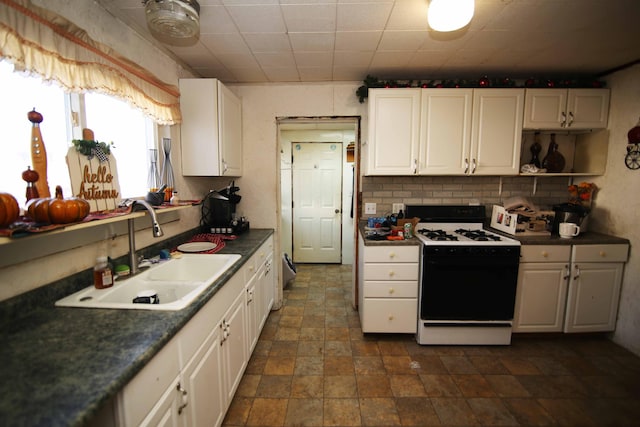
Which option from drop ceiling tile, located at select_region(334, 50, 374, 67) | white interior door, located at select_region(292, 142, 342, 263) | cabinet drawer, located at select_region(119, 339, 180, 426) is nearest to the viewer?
cabinet drawer, located at select_region(119, 339, 180, 426)

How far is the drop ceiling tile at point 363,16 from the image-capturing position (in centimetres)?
159

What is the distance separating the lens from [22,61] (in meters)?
1.05

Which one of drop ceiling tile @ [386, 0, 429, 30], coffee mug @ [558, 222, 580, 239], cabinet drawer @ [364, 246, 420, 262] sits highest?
drop ceiling tile @ [386, 0, 429, 30]

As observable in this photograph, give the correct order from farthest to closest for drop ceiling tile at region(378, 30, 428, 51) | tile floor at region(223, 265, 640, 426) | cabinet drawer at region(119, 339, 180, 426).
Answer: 1. drop ceiling tile at region(378, 30, 428, 51)
2. tile floor at region(223, 265, 640, 426)
3. cabinet drawer at region(119, 339, 180, 426)

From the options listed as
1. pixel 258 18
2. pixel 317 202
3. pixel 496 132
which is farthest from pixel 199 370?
pixel 317 202

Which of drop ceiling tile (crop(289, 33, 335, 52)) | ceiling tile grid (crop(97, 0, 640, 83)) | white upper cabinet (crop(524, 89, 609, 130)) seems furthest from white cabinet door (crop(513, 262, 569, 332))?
drop ceiling tile (crop(289, 33, 335, 52))

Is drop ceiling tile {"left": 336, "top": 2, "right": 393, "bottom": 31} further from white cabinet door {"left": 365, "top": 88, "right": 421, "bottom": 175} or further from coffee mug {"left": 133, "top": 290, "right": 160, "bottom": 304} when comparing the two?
coffee mug {"left": 133, "top": 290, "right": 160, "bottom": 304}

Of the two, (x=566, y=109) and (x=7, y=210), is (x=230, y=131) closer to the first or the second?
(x=7, y=210)

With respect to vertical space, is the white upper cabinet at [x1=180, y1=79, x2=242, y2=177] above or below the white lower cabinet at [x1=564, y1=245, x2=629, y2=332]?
above

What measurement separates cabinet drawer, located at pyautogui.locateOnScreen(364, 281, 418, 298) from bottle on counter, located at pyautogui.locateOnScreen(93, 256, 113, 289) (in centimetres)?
181

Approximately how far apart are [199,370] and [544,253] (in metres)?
2.69

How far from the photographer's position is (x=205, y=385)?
50.8 inches

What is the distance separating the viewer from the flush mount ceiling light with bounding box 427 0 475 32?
136cm

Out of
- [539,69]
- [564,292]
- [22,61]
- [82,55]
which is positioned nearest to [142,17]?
[82,55]
